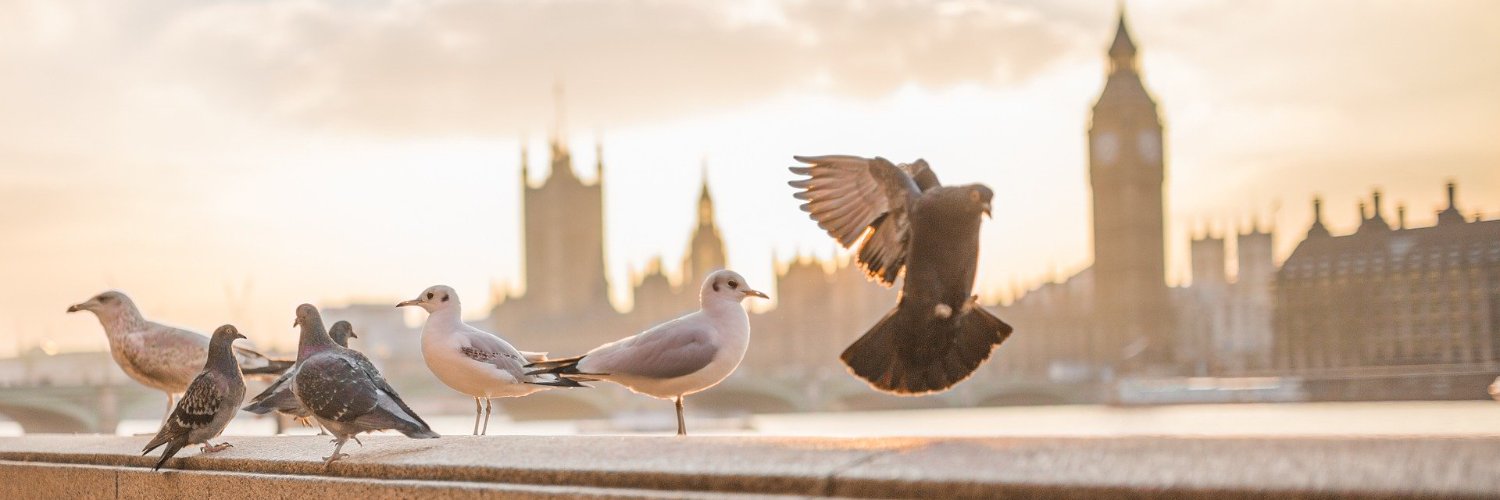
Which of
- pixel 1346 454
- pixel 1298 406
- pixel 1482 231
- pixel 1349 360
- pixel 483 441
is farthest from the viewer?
pixel 1349 360

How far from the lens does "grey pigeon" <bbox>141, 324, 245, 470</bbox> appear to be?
386 cm

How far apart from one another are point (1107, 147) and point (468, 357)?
106 m

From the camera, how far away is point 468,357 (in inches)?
174

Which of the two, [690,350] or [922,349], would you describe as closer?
[922,349]

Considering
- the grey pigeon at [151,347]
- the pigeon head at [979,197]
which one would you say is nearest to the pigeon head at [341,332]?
the grey pigeon at [151,347]

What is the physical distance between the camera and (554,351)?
102m

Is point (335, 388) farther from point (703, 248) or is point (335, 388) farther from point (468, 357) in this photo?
point (703, 248)

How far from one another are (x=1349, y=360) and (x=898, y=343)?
90733mm

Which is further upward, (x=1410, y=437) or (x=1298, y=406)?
(x=1410, y=437)

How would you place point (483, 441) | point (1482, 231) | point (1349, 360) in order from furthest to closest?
point (1349, 360) → point (1482, 231) → point (483, 441)

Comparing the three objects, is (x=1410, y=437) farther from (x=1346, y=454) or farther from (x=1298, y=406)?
(x=1298, y=406)

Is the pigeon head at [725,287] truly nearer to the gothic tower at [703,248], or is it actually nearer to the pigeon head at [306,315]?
the pigeon head at [306,315]

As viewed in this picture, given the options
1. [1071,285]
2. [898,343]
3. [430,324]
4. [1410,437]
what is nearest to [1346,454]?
[1410,437]

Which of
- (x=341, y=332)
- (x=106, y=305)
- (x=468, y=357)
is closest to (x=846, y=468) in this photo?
(x=468, y=357)
